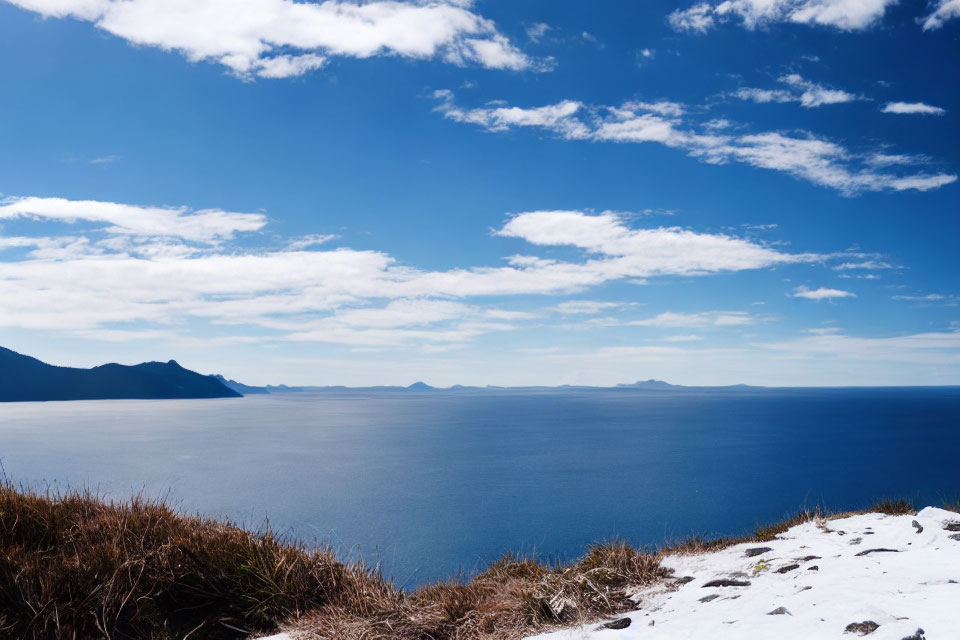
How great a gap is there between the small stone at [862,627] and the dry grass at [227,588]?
2.07 m

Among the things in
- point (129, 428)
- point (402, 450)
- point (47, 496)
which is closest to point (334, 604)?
point (47, 496)

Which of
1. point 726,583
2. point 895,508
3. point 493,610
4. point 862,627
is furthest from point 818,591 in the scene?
point 895,508

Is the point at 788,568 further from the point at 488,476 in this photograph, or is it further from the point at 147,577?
the point at 488,476

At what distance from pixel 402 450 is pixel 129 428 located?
7279 cm

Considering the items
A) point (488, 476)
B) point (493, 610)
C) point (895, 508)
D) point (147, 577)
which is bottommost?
point (488, 476)

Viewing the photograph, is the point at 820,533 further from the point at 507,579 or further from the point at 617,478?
the point at 617,478

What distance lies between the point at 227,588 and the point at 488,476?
67.6m

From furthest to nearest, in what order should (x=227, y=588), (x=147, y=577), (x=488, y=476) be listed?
(x=488, y=476) → (x=227, y=588) → (x=147, y=577)

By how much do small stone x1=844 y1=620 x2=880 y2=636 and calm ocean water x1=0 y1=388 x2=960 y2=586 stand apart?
548 inches

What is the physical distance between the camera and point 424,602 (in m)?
6.04

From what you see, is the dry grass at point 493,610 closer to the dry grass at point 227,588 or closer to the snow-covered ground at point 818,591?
the dry grass at point 227,588

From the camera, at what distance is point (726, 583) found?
569 cm

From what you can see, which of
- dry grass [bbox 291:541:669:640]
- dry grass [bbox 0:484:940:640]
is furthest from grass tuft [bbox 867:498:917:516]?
dry grass [bbox 291:541:669:640]

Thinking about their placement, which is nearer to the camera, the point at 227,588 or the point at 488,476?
the point at 227,588
